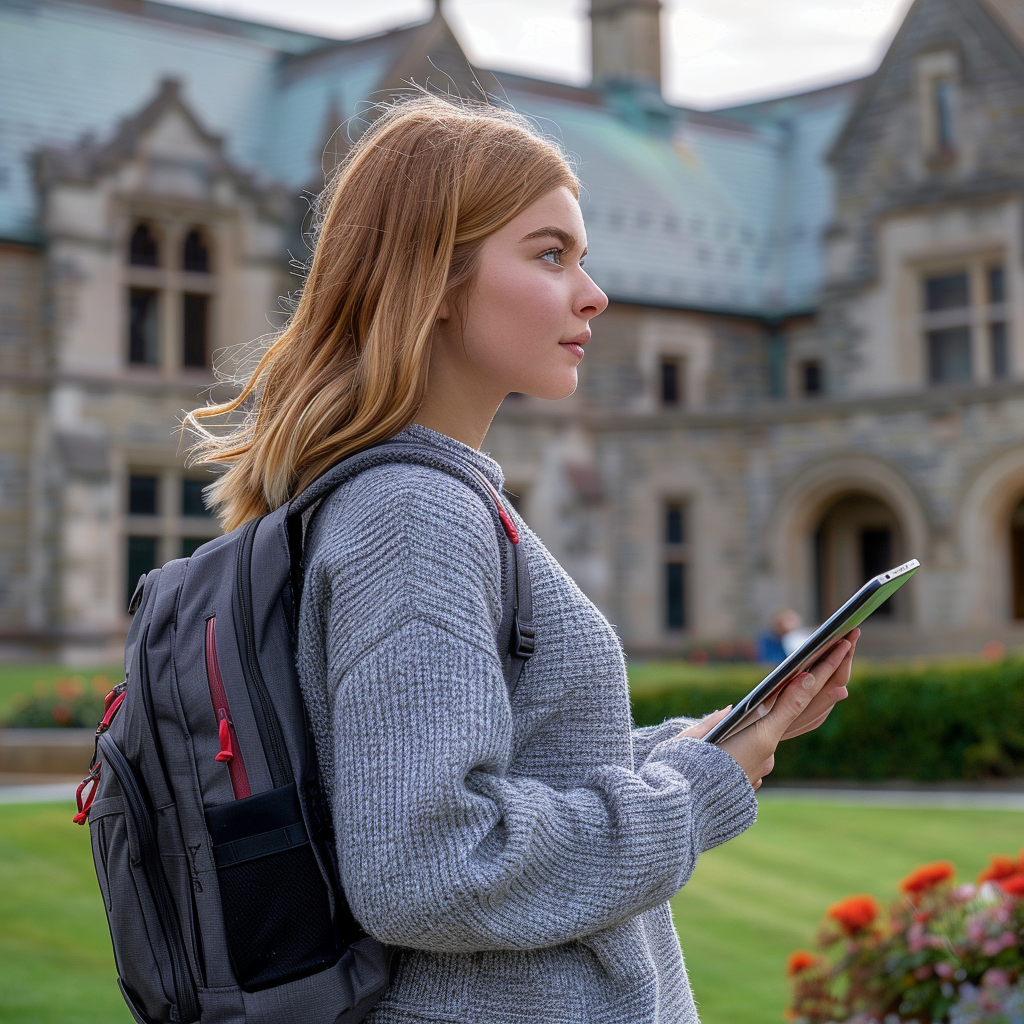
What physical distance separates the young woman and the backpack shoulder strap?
2 cm

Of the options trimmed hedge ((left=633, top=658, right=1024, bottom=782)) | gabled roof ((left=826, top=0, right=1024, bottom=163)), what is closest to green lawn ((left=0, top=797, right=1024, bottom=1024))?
trimmed hedge ((left=633, top=658, right=1024, bottom=782))

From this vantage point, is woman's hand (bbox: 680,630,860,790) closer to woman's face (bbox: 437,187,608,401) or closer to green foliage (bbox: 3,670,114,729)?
woman's face (bbox: 437,187,608,401)

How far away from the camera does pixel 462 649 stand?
1.31 metres

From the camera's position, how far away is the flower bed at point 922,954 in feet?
12.1

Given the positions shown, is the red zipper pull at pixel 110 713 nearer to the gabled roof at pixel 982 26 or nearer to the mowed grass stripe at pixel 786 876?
the mowed grass stripe at pixel 786 876

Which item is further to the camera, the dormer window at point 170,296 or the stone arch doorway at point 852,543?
the stone arch doorway at point 852,543

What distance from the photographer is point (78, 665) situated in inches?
659

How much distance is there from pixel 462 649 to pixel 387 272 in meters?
0.44

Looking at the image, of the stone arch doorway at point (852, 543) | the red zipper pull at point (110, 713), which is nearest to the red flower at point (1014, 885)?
the red zipper pull at point (110, 713)

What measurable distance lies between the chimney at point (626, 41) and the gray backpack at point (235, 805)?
2655cm

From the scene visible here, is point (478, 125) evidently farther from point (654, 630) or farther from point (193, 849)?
point (654, 630)

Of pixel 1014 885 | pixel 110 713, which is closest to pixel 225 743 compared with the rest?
pixel 110 713

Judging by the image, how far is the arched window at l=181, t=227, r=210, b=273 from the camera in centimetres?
1842

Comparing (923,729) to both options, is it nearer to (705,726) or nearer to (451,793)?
(705,726)
